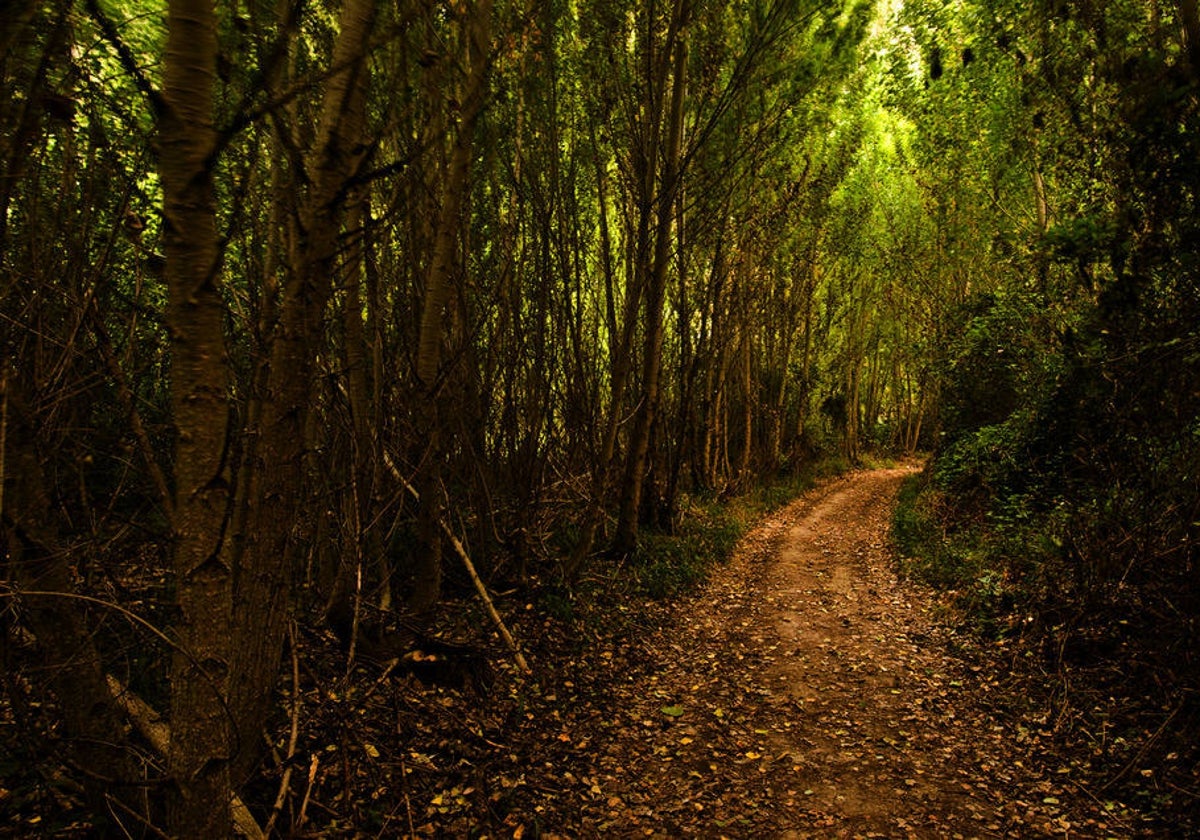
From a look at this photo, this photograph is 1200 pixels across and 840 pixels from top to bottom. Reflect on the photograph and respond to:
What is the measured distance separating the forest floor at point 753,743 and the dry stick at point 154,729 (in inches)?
30.7

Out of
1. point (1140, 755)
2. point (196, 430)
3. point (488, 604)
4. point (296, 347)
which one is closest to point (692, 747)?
point (488, 604)

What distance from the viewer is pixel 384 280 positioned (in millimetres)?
5605

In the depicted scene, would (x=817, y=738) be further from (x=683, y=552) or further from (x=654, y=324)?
(x=654, y=324)

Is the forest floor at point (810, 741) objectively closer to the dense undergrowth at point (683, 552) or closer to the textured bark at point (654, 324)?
the dense undergrowth at point (683, 552)

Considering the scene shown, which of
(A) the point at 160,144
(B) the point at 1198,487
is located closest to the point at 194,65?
(A) the point at 160,144

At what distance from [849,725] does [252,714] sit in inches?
180

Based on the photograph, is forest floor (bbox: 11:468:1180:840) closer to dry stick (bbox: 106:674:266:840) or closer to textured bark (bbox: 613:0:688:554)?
dry stick (bbox: 106:674:266:840)

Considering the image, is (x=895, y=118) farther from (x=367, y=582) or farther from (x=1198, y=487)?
(x=367, y=582)

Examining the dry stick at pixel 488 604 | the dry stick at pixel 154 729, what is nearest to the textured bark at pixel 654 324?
the dry stick at pixel 488 604

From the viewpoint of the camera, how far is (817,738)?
4.94 meters

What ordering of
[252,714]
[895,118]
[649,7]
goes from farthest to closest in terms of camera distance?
[895,118]
[649,7]
[252,714]

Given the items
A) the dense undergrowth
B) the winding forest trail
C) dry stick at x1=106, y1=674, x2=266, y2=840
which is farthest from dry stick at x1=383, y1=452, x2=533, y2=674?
dry stick at x1=106, y1=674, x2=266, y2=840

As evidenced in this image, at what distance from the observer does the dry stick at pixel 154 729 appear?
2.80m

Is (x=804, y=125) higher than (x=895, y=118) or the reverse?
the reverse
